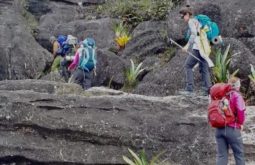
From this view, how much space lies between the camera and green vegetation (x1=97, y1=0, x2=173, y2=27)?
20.8 meters

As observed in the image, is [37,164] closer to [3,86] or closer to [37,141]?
[37,141]

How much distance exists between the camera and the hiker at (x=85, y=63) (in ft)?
46.0

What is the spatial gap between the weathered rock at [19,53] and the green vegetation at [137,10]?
340cm

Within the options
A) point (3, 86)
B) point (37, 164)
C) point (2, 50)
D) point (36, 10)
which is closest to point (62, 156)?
point (37, 164)

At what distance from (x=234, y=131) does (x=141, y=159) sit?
6.63 ft

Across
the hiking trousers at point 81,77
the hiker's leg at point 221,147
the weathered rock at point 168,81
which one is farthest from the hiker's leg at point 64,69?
the hiker's leg at point 221,147

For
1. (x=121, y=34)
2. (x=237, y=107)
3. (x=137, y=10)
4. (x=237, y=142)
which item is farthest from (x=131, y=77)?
(x=237, y=107)

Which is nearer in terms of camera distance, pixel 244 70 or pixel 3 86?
pixel 3 86

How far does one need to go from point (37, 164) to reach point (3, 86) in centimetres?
245

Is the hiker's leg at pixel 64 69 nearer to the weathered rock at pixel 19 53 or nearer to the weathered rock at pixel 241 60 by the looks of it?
the weathered rock at pixel 19 53

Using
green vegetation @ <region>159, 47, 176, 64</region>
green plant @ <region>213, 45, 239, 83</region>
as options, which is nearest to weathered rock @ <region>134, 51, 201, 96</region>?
green plant @ <region>213, 45, 239, 83</region>

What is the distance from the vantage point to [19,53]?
20.4 meters

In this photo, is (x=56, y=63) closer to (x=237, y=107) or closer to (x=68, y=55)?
(x=68, y=55)

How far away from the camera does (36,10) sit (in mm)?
26109
